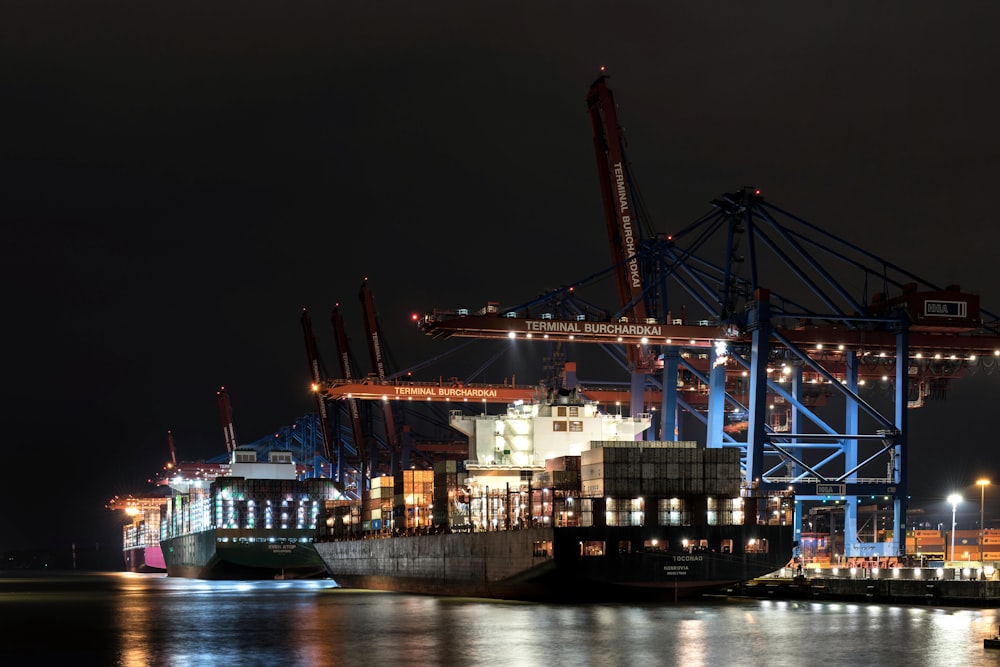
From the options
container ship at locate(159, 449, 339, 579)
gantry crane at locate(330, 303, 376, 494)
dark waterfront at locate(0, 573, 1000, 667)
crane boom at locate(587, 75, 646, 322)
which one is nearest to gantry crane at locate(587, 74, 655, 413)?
crane boom at locate(587, 75, 646, 322)

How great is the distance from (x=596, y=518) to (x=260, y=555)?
66.4m

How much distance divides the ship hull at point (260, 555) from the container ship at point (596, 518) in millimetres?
49549

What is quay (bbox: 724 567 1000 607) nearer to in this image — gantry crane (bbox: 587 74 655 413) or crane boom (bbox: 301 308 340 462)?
gantry crane (bbox: 587 74 655 413)

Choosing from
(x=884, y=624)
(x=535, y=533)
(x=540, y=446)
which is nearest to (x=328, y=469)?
(x=540, y=446)

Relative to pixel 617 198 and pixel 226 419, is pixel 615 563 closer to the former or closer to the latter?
pixel 617 198

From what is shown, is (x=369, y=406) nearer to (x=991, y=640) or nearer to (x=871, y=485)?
(x=871, y=485)

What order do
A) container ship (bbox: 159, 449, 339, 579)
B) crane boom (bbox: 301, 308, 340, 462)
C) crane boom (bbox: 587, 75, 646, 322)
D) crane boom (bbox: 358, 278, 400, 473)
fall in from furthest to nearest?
crane boom (bbox: 301, 308, 340, 462)
crane boom (bbox: 358, 278, 400, 473)
container ship (bbox: 159, 449, 339, 579)
crane boom (bbox: 587, 75, 646, 322)

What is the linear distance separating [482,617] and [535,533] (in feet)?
18.7

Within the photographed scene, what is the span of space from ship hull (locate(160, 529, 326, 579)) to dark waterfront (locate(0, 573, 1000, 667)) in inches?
1980

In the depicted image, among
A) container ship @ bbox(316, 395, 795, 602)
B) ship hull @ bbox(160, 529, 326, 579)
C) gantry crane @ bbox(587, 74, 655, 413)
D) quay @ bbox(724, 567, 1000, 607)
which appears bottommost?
ship hull @ bbox(160, 529, 326, 579)

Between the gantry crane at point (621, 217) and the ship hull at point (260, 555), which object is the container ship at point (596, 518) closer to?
the gantry crane at point (621, 217)

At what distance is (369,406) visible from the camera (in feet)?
454

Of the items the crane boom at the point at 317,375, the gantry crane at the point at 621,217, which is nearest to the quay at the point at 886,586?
the gantry crane at the point at 621,217

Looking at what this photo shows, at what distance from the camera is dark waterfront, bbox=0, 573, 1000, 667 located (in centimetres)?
3603
